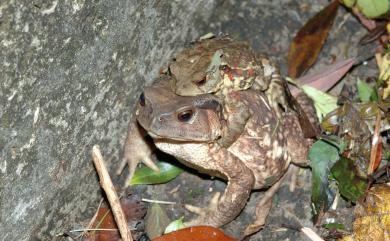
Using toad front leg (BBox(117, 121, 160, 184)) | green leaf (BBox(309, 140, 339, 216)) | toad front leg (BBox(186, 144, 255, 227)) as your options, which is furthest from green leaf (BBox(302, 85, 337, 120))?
toad front leg (BBox(117, 121, 160, 184))

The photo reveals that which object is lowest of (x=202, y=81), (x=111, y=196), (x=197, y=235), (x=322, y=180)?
(x=197, y=235)

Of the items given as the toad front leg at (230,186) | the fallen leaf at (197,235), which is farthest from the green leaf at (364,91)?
the fallen leaf at (197,235)

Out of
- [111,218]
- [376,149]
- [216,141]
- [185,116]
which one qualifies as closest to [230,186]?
[216,141]

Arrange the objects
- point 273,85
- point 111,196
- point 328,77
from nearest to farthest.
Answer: point 111,196, point 273,85, point 328,77

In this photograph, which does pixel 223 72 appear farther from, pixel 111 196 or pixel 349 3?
pixel 349 3

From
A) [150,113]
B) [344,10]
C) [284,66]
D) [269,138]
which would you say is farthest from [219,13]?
[150,113]

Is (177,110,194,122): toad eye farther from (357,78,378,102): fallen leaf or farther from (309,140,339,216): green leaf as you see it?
(357,78,378,102): fallen leaf

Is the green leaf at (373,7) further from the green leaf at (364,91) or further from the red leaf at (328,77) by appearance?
the green leaf at (364,91)

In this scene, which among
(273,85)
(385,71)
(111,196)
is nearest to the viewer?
(111,196)
